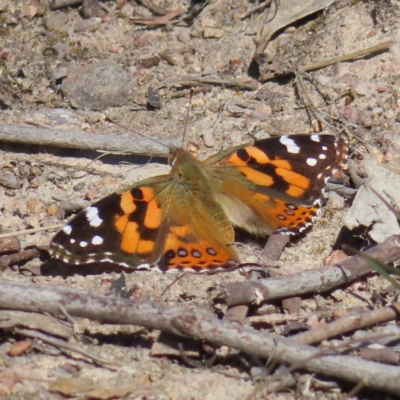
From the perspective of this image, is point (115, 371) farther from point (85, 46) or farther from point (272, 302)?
point (85, 46)

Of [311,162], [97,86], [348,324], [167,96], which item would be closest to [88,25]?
[97,86]

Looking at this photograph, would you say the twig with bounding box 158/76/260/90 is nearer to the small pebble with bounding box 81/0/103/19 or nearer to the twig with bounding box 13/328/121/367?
the small pebble with bounding box 81/0/103/19

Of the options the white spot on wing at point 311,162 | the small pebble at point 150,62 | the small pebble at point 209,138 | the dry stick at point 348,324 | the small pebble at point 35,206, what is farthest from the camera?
the small pebble at point 150,62

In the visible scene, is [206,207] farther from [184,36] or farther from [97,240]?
[184,36]

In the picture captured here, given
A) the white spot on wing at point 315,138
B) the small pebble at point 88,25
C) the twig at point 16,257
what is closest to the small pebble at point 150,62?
the small pebble at point 88,25

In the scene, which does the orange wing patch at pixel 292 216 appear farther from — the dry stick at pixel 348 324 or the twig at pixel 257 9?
the twig at pixel 257 9

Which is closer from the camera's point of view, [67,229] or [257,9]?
[67,229]

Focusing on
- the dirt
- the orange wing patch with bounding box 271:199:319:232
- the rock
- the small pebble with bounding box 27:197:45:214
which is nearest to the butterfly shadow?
the dirt
